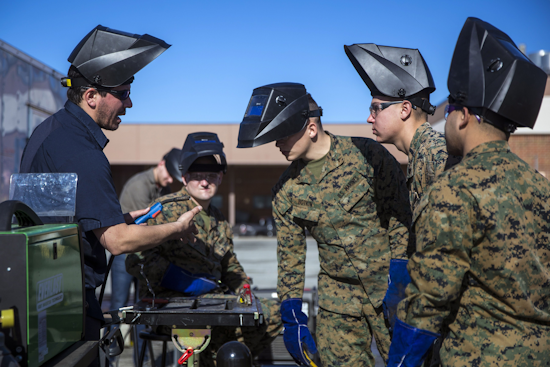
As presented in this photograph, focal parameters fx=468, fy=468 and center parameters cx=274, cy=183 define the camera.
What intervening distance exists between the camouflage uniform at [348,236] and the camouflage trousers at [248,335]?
84 centimetres

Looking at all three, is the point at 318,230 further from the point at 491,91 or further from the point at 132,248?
the point at 491,91

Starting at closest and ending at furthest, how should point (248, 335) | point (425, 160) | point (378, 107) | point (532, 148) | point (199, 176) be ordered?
point (425, 160) → point (378, 107) → point (248, 335) → point (199, 176) → point (532, 148)

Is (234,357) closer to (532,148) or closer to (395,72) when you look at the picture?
(395,72)

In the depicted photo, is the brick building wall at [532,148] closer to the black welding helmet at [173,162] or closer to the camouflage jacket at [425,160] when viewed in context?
the black welding helmet at [173,162]

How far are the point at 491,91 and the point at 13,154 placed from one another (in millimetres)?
5690

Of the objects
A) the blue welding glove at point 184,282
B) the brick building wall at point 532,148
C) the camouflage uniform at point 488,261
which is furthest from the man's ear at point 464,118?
the brick building wall at point 532,148

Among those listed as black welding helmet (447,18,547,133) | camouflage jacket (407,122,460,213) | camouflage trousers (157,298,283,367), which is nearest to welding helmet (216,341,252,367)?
camouflage trousers (157,298,283,367)

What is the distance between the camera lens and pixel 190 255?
12.3ft

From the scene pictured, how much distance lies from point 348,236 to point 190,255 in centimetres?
144

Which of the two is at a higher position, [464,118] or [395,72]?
[395,72]

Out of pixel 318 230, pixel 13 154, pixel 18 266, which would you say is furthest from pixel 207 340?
pixel 13 154

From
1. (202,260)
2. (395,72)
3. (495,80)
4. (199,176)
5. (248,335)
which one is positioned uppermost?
(395,72)

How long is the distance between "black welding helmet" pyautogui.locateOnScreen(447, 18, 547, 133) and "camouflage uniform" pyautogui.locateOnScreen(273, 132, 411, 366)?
1.22m

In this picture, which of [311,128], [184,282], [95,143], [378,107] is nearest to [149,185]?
[184,282]
